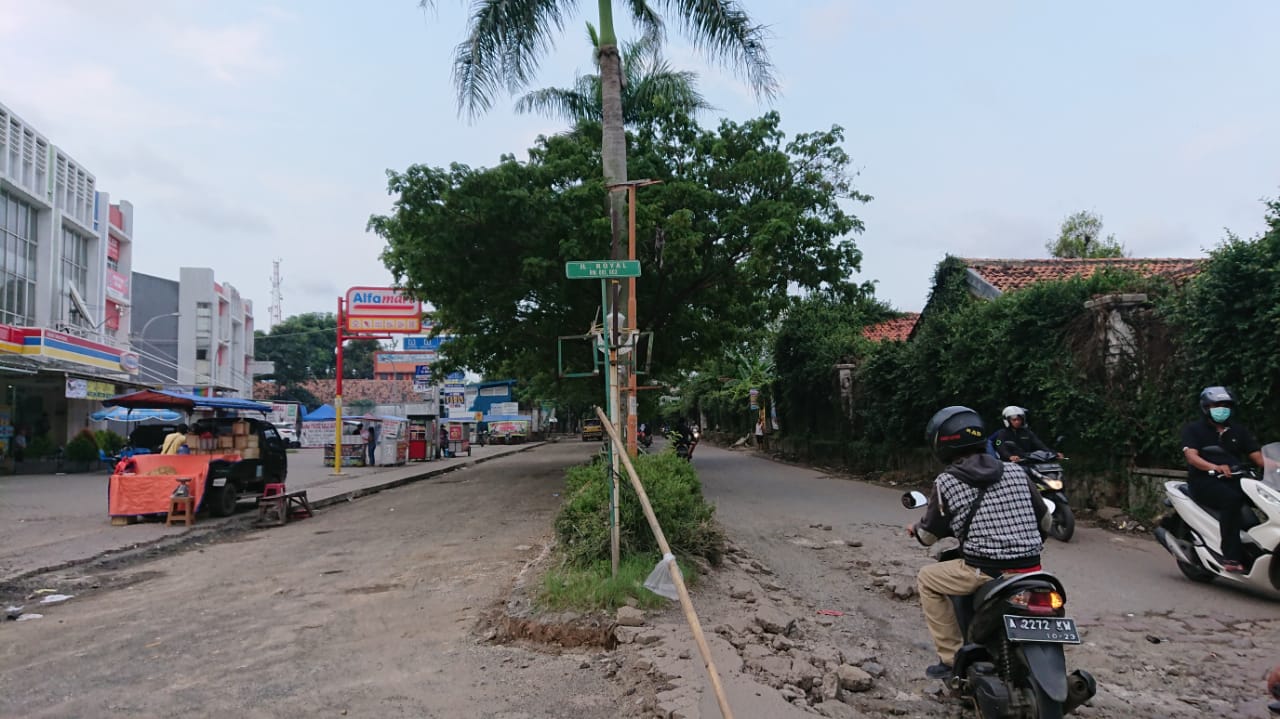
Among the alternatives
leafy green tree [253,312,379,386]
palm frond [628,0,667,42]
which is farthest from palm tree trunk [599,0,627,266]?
leafy green tree [253,312,379,386]

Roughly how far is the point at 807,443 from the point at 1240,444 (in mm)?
21096

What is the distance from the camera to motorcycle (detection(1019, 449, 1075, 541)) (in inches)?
355

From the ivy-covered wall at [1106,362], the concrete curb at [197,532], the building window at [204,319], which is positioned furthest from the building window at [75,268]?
the ivy-covered wall at [1106,362]

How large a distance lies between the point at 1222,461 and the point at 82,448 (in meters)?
32.1

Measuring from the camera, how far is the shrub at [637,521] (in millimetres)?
6824

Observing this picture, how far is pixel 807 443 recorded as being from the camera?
91.2ft

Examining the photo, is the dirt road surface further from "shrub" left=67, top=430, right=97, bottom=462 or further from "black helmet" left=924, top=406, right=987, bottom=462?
"shrub" left=67, top=430, right=97, bottom=462

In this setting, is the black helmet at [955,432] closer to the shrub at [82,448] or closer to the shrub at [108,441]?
the shrub at [82,448]

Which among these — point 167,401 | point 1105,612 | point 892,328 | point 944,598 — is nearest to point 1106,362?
point 1105,612

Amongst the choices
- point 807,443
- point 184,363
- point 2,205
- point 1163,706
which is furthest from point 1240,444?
point 184,363

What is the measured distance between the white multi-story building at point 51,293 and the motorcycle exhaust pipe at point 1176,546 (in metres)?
28.3

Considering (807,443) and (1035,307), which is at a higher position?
(1035,307)

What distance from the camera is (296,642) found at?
19.9 ft

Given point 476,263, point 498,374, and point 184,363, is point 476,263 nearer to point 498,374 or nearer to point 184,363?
point 498,374
